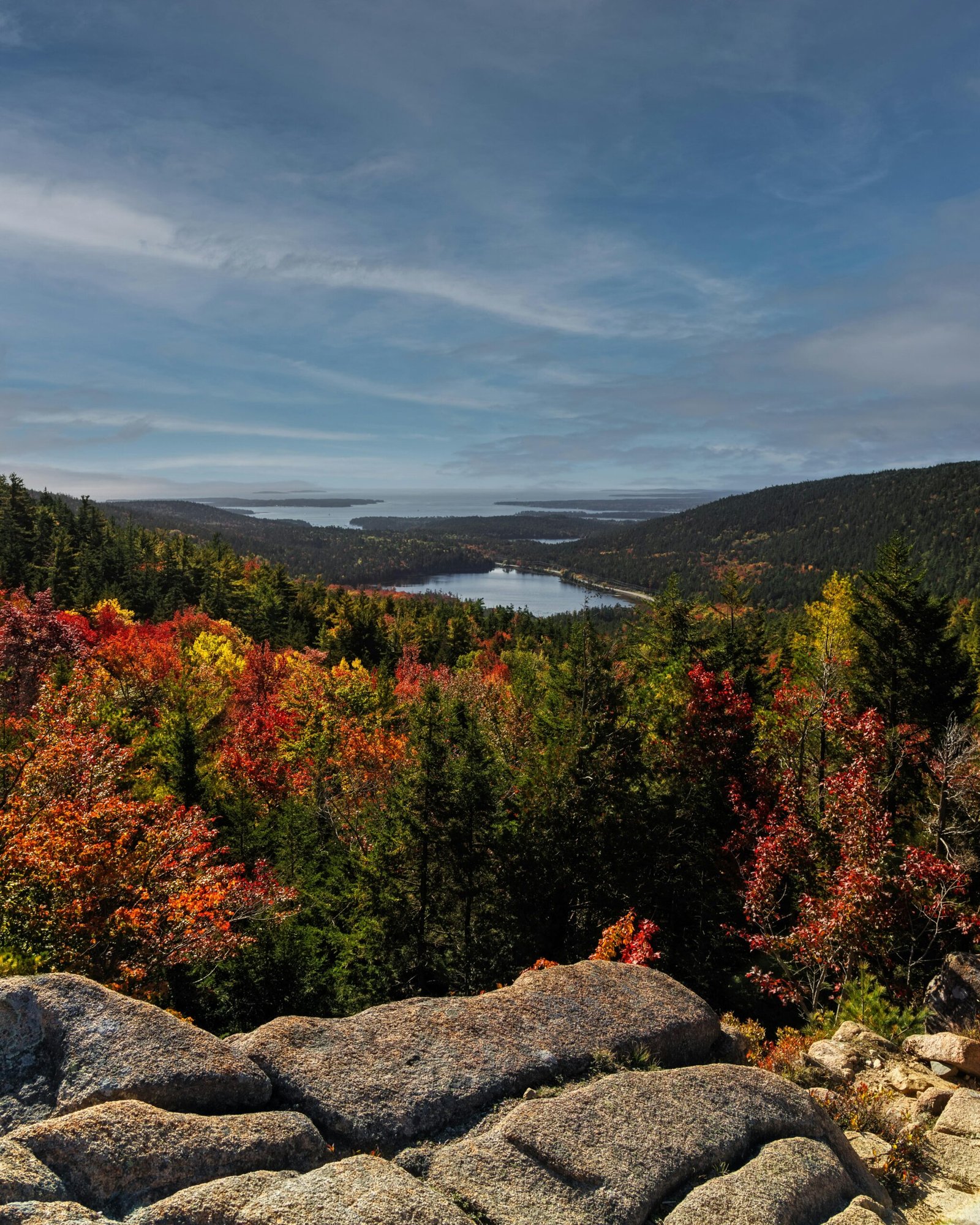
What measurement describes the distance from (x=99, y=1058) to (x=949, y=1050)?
14.1 m

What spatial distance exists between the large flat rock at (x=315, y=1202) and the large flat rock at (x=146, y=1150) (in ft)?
1.07

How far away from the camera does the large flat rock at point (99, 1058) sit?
22.4 feet

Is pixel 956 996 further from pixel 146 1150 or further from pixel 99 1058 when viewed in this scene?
pixel 99 1058

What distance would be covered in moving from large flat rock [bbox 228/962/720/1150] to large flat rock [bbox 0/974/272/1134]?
0.55 m

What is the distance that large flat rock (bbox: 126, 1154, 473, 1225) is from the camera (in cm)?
569

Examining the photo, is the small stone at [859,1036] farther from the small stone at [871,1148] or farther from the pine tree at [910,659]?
the pine tree at [910,659]

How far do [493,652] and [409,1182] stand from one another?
89935 millimetres

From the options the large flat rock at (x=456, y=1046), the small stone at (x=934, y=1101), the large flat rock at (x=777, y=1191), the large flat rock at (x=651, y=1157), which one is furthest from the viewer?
the small stone at (x=934, y=1101)

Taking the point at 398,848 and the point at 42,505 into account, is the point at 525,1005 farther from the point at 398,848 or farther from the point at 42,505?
the point at 42,505

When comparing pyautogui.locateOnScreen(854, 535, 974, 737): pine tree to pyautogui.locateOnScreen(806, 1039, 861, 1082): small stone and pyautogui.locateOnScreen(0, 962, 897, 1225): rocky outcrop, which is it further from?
pyautogui.locateOnScreen(0, 962, 897, 1225): rocky outcrop

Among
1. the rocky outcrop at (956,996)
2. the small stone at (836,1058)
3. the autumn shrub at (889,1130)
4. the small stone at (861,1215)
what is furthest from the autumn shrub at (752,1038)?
the rocky outcrop at (956,996)

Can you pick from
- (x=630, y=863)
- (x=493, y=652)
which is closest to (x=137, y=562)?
(x=493, y=652)

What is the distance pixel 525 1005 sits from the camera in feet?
31.2

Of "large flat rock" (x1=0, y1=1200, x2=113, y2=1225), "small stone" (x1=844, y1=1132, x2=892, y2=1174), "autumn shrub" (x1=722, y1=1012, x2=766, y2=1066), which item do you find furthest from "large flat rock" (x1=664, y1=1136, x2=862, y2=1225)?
"large flat rock" (x1=0, y1=1200, x2=113, y2=1225)
